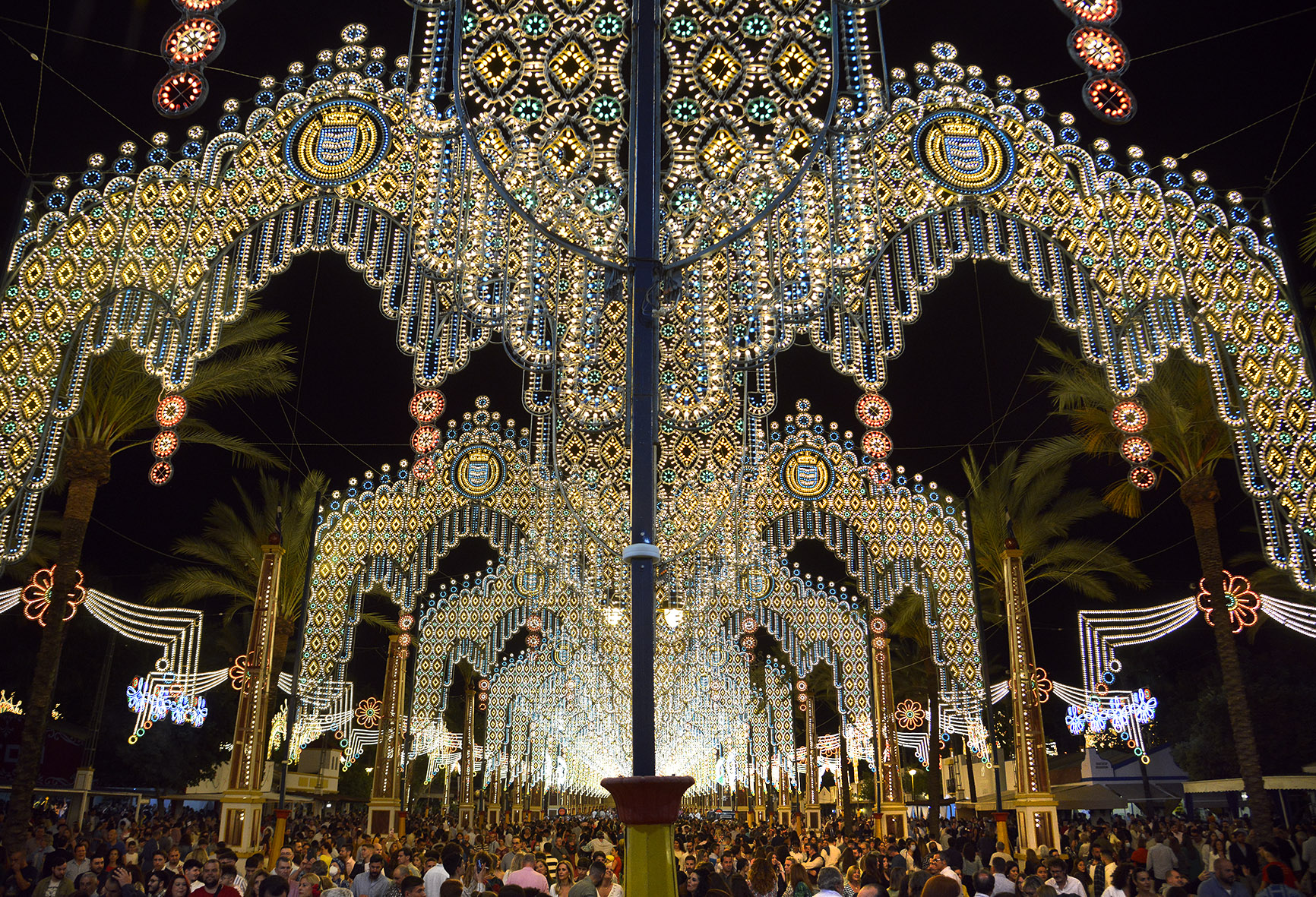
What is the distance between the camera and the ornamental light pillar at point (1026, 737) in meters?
18.8

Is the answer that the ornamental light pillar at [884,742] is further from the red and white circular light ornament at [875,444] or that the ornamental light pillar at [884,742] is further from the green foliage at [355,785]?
the green foliage at [355,785]

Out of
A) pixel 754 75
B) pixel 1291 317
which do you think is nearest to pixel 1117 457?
pixel 1291 317

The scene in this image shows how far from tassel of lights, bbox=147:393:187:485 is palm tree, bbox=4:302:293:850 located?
1408mm

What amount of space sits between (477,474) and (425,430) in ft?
5.80

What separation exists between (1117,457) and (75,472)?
24.8 metres

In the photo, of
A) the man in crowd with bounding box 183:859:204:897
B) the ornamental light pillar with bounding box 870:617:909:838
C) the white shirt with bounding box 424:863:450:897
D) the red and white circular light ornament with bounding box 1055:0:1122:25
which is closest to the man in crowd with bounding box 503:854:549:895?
the white shirt with bounding box 424:863:450:897

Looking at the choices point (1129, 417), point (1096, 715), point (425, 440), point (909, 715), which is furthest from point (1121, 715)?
point (425, 440)

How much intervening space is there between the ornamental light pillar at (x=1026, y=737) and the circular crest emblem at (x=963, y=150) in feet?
33.1

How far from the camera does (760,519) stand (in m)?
21.1

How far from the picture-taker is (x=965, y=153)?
40.3ft

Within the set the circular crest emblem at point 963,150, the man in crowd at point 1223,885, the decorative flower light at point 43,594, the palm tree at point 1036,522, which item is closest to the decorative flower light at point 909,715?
the palm tree at point 1036,522

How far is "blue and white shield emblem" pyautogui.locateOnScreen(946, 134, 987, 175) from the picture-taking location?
1227 cm

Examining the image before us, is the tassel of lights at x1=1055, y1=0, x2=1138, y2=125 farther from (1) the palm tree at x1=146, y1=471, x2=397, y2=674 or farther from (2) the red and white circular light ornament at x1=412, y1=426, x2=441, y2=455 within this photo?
(1) the palm tree at x1=146, y1=471, x2=397, y2=674

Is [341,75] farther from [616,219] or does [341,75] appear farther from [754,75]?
[754,75]
